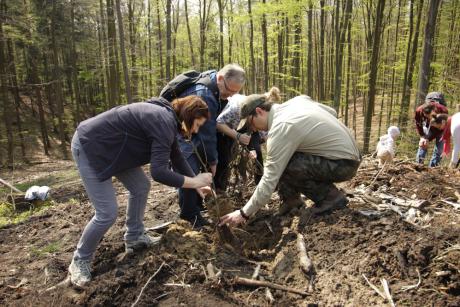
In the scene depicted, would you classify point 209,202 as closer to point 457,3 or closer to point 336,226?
point 336,226

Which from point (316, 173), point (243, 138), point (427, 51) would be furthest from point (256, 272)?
point (427, 51)

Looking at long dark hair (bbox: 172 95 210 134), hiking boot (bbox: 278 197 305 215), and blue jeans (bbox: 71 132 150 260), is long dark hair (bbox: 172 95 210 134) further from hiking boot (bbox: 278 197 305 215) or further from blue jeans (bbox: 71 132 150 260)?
hiking boot (bbox: 278 197 305 215)

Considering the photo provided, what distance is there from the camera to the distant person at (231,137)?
460 cm

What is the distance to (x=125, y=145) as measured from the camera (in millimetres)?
2945

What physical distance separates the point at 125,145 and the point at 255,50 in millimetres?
21421

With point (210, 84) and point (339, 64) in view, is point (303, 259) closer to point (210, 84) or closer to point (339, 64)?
point (210, 84)

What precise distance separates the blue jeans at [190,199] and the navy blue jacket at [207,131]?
0.43 ft

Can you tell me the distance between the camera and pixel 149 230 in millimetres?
4250

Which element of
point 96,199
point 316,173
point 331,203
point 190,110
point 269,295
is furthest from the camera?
point 331,203

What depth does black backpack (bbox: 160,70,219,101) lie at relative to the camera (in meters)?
4.11

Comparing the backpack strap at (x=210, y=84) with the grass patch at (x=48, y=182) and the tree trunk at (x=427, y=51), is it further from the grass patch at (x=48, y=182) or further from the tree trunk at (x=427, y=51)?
the grass patch at (x=48, y=182)

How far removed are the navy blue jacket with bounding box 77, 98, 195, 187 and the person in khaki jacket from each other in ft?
2.71

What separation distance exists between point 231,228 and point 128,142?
5.15 ft

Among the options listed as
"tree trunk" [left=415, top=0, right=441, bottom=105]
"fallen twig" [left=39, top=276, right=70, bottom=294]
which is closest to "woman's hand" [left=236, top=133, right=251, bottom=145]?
"fallen twig" [left=39, top=276, right=70, bottom=294]
